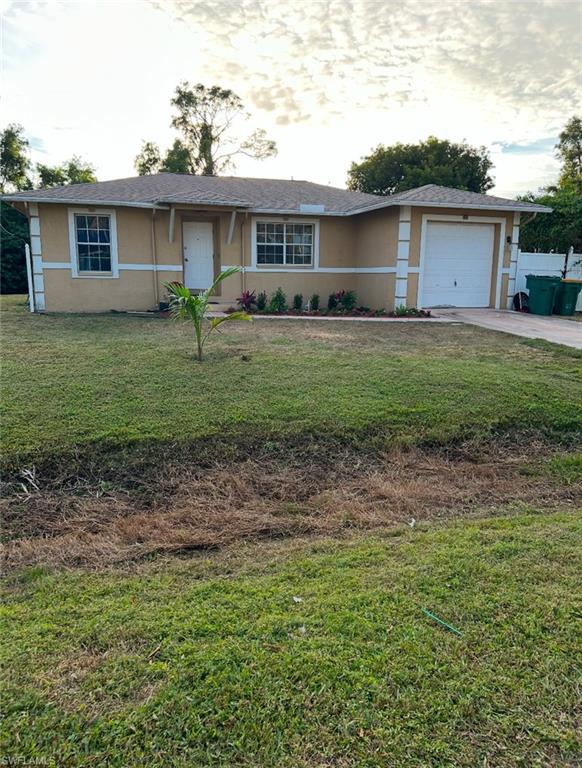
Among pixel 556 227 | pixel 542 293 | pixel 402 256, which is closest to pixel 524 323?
pixel 542 293

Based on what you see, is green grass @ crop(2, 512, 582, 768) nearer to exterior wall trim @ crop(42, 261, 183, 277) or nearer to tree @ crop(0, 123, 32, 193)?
exterior wall trim @ crop(42, 261, 183, 277)

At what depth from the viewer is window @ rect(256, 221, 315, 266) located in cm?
1537

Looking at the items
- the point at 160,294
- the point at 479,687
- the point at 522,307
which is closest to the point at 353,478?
the point at 479,687

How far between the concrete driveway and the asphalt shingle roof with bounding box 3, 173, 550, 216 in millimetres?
2704

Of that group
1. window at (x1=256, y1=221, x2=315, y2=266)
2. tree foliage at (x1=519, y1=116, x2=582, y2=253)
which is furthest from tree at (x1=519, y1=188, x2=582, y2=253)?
window at (x1=256, y1=221, x2=315, y2=266)

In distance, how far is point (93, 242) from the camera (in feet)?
45.8

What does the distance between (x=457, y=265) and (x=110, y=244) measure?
916 cm

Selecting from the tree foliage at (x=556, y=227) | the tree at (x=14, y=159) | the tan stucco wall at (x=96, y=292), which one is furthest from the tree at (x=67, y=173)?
the tree foliage at (x=556, y=227)

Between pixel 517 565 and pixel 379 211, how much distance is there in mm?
13170

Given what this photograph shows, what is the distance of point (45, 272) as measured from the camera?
13703 mm

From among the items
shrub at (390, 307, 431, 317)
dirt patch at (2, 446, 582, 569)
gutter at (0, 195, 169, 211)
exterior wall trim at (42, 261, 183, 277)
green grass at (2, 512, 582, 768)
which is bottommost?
dirt patch at (2, 446, 582, 569)

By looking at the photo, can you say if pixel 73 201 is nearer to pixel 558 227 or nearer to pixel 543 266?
pixel 543 266

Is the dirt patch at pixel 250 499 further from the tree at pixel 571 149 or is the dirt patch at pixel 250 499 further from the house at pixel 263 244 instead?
the tree at pixel 571 149

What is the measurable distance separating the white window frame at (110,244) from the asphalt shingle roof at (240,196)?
390mm
